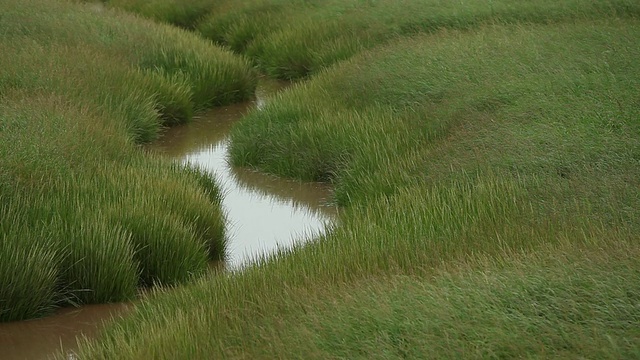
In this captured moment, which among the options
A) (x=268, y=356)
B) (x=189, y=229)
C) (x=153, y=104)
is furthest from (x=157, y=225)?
(x=153, y=104)

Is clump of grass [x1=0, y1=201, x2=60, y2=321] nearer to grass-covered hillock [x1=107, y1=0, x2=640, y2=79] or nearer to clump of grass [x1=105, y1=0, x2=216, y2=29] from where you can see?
grass-covered hillock [x1=107, y1=0, x2=640, y2=79]

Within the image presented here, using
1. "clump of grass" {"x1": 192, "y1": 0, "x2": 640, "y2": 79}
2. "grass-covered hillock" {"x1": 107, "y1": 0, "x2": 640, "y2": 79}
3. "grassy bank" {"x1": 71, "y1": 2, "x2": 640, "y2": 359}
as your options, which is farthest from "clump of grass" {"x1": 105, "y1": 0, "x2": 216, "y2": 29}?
"grassy bank" {"x1": 71, "y1": 2, "x2": 640, "y2": 359}

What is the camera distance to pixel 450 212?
5746mm

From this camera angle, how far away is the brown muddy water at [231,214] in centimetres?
564

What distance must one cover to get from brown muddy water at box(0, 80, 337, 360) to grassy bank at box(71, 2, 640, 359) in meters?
0.23

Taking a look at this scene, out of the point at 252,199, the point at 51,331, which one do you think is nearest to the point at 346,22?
the point at 252,199

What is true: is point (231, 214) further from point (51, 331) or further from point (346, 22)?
point (346, 22)

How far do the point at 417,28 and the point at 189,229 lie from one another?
19.2ft

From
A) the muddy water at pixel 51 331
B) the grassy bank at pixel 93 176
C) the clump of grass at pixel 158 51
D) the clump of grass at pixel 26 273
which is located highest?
the clump of grass at pixel 158 51

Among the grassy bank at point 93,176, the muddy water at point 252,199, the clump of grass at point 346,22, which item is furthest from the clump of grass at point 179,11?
the muddy water at point 252,199

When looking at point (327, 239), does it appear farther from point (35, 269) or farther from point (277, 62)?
point (277, 62)

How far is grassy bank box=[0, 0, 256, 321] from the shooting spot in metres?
5.97

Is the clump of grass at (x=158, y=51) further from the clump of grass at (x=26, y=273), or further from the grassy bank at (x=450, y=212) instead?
the clump of grass at (x=26, y=273)

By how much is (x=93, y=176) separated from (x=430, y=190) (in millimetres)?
2209
